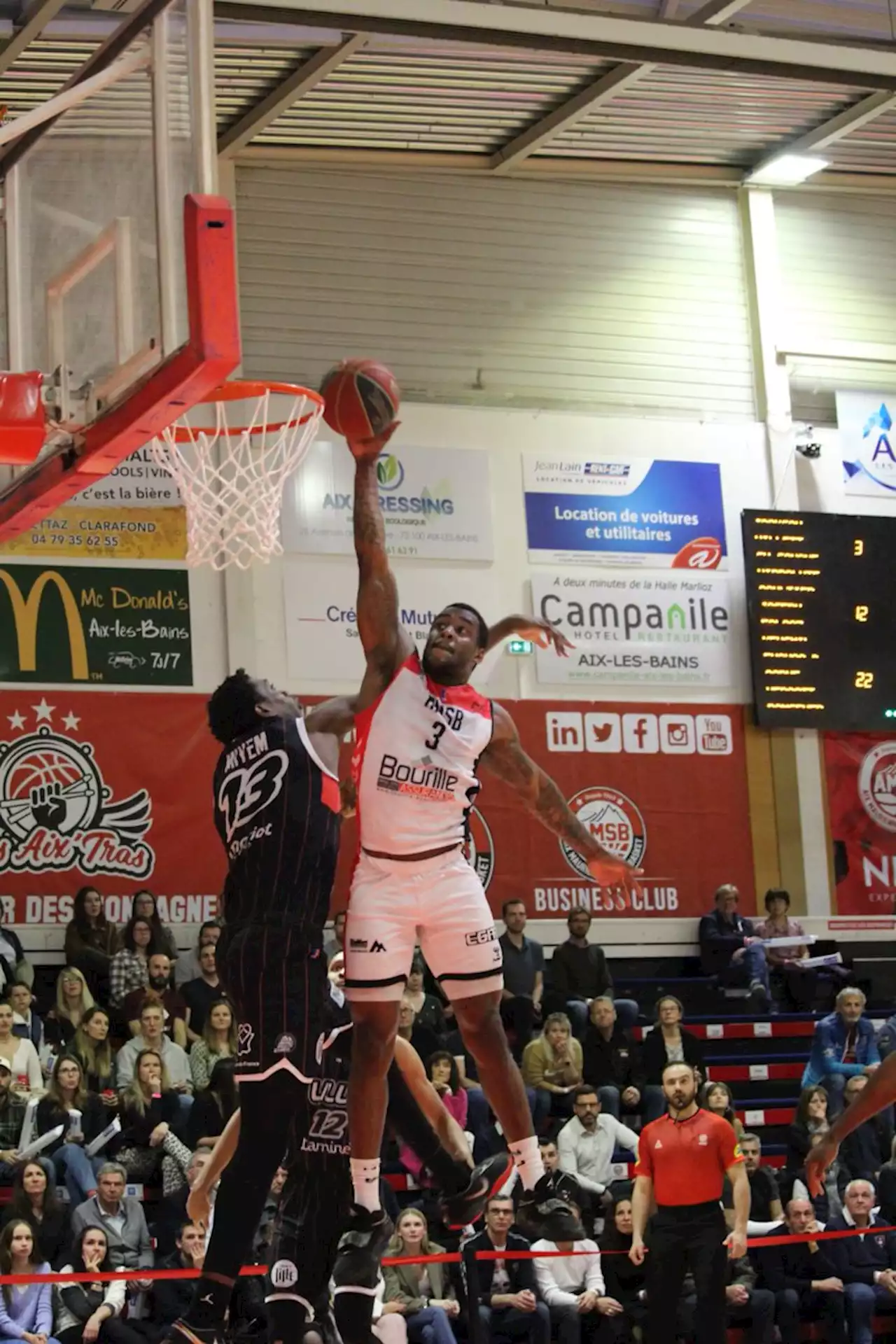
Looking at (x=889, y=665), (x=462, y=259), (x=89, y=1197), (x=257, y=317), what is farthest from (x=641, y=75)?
(x=89, y=1197)

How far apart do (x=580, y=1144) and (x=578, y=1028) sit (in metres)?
2.13

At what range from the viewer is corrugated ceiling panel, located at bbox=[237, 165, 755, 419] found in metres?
19.8

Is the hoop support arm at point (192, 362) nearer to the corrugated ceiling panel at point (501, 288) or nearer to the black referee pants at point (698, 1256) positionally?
the black referee pants at point (698, 1256)

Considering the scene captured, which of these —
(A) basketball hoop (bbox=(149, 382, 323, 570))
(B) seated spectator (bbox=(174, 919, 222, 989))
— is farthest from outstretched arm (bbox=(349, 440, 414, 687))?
(B) seated spectator (bbox=(174, 919, 222, 989))

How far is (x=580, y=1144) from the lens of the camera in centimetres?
1494

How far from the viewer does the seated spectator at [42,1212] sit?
12.9 metres

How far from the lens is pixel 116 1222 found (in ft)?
43.0

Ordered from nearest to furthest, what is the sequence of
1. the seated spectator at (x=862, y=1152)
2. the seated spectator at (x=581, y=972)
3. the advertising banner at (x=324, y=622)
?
1. the seated spectator at (x=862, y=1152)
2. the seated spectator at (x=581, y=972)
3. the advertising banner at (x=324, y=622)

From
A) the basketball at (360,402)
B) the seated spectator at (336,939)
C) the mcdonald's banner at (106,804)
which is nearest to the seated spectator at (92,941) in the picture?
the mcdonald's banner at (106,804)

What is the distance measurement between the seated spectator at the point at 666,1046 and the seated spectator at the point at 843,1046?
1.05 meters

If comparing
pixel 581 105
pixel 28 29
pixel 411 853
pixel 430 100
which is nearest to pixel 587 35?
pixel 581 105

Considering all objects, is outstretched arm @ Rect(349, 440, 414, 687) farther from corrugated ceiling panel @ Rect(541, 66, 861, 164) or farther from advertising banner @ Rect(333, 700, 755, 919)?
corrugated ceiling panel @ Rect(541, 66, 861, 164)

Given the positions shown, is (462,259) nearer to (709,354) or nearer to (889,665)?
(709,354)

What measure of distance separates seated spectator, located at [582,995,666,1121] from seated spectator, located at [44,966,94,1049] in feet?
13.5
